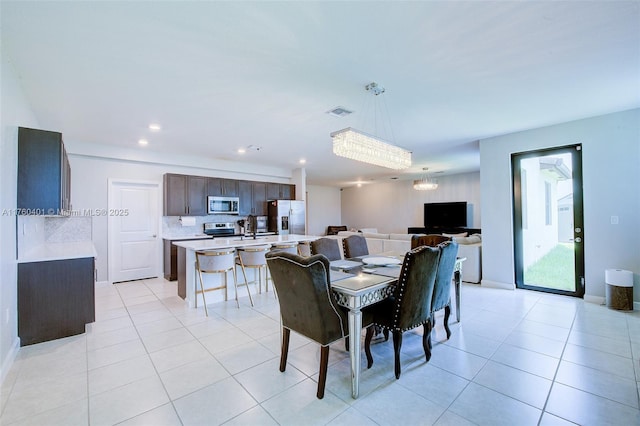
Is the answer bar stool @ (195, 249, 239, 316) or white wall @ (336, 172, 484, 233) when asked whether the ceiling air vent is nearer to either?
bar stool @ (195, 249, 239, 316)

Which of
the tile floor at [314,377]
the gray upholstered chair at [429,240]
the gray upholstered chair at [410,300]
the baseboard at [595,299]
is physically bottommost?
the tile floor at [314,377]

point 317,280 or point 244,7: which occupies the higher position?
point 244,7

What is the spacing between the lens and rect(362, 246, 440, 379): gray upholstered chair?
2.06 m

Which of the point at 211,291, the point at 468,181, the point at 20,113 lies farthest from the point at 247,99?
the point at 468,181

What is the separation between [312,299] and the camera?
→ 1889mm

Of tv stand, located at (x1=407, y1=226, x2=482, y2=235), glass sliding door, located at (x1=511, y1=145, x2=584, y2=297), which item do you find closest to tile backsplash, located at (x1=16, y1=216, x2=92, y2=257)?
glass sliding door, located at (x1=511, y1=145, x2=584, y2=297)

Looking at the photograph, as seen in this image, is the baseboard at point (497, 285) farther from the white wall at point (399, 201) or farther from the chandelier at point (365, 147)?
the white wall at point (399, 201)

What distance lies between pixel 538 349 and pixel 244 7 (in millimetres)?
3643

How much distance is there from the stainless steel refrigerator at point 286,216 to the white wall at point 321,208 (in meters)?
3.26

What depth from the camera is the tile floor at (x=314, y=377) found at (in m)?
1.76

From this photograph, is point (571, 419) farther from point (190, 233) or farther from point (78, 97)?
point (190, 233)

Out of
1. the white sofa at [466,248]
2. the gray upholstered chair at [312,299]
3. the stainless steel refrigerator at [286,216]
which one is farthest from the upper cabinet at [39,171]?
the white sofa at [466,248]

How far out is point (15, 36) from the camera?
81.0 inches

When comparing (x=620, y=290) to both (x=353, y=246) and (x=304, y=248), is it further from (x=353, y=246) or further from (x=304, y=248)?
(x=304, y=248)
